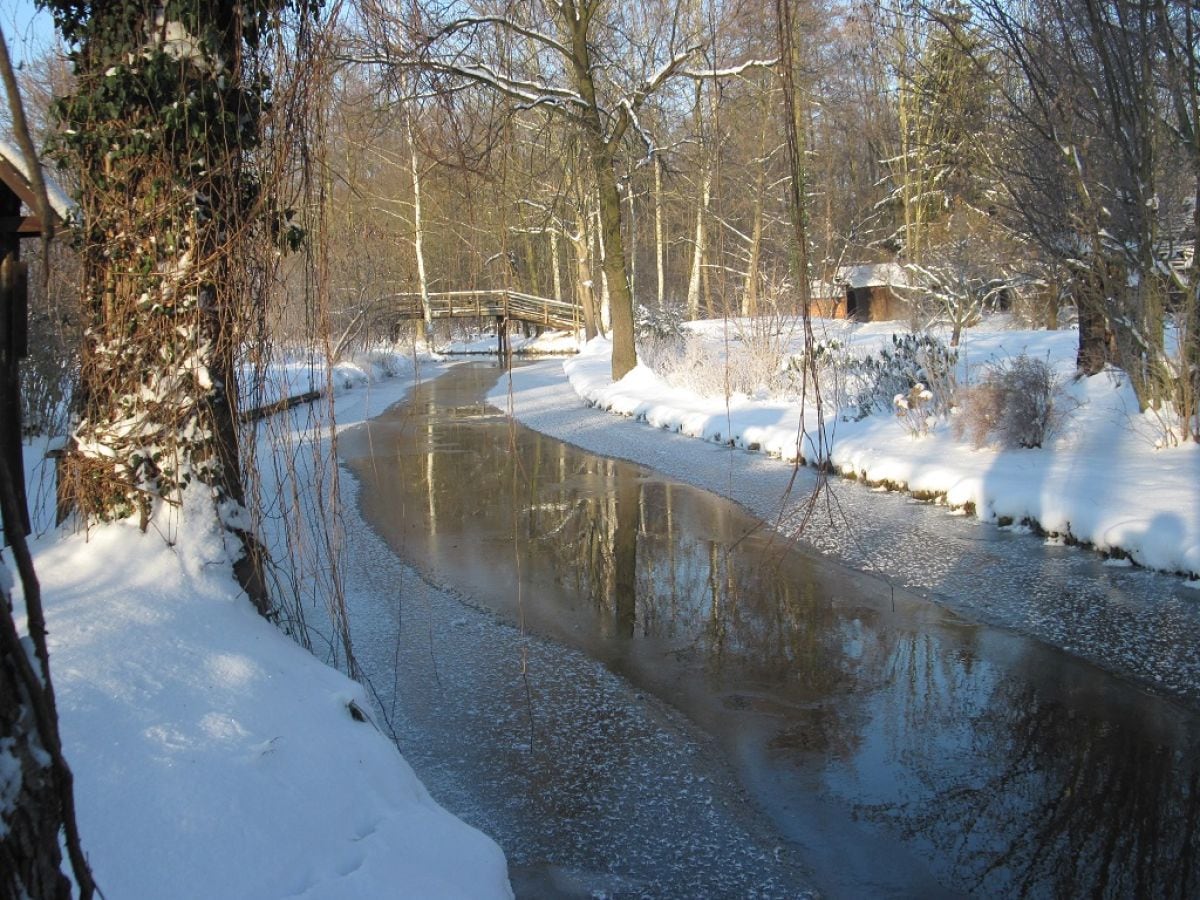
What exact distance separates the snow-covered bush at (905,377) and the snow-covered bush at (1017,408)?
51.7 inches

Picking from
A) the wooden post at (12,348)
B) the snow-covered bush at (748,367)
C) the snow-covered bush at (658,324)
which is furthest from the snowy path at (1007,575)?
the snow-covered bush at (658,324)

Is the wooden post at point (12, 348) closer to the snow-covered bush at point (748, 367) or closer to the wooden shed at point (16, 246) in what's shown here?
the wooden shed at point (16, 246)

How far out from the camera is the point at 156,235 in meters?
4.32

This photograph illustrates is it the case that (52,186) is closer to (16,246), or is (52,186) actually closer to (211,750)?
(16,246)

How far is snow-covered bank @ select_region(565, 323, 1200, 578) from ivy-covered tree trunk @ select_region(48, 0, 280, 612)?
3284mm

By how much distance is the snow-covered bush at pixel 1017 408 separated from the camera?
10773 millimetres

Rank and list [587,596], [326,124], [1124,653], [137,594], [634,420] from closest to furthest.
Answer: [137,594] → [326,124] → [1124,653] → [587,596] → [634,420]

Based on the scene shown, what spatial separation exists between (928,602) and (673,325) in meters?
23.0

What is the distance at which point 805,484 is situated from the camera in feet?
36.7

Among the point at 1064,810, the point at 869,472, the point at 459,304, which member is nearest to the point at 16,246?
the point at 459,304

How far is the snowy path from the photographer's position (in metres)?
5.84

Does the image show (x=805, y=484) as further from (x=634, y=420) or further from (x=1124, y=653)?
(x=634, y=420)

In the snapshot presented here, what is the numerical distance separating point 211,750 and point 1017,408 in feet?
31.5

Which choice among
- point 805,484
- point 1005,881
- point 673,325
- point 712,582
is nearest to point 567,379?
point 673,325
